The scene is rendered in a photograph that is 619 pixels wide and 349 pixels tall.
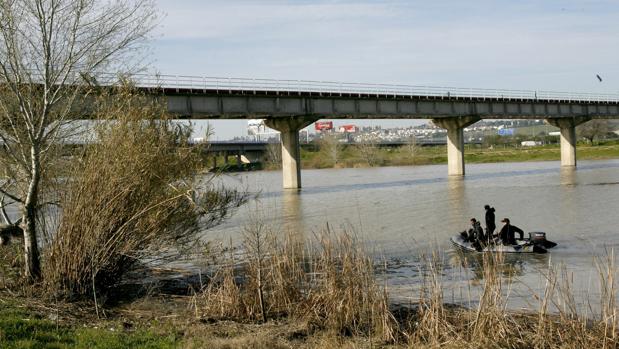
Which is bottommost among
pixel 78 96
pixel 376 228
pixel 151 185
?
pixel 376 228

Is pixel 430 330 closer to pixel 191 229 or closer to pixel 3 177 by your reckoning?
pixel 191 229

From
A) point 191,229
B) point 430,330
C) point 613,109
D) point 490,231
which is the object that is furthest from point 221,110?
point 613,109

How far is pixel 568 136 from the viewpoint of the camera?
306 ft

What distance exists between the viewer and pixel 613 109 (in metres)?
97.8

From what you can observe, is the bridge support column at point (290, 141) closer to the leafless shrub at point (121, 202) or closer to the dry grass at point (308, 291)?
the leafless shrub at point (121, 202)

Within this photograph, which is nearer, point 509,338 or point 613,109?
point 509,338

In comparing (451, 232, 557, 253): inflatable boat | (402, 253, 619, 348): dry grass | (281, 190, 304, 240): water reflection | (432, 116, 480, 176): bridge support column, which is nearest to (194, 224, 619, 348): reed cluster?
(402, 253, 619, 348): dry grass

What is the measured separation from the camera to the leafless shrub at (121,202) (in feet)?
48.2

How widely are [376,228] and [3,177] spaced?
1759 cm

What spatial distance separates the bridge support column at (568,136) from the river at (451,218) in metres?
26.8

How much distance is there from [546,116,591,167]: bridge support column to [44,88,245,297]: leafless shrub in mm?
82961

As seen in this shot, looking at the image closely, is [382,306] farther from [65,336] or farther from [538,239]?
[538,239]

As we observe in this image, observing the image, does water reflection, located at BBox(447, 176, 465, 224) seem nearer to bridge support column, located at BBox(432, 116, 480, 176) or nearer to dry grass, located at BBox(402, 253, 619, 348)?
bridge support column, located at BBox(432, 116, 480, 176)

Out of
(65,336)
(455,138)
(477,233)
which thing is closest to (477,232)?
(477,233)
